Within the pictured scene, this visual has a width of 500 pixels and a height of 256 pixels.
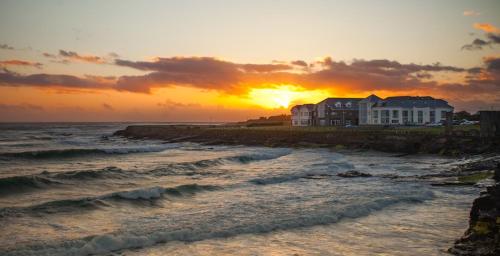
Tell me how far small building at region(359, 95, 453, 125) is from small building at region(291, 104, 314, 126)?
68.4 ft

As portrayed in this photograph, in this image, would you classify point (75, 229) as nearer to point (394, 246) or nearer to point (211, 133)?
point (394, 246)

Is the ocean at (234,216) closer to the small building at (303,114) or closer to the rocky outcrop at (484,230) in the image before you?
the rocky outcrop at (484,230)

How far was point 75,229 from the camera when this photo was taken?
541 inches

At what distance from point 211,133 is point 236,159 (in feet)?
136

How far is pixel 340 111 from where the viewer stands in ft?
316

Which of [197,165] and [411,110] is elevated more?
[411,110]

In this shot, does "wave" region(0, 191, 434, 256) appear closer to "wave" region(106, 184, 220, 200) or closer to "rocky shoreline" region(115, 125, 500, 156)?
"wave" region(106, 184, 220, 200)

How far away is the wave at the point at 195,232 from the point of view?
11.6m

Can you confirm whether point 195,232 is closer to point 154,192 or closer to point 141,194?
point 141,194

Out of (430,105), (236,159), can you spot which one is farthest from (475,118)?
(236,159)

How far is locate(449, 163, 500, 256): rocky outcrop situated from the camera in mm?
9805

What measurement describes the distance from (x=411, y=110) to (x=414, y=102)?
5.69 feet

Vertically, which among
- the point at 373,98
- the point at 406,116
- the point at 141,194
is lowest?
the point at 141,194

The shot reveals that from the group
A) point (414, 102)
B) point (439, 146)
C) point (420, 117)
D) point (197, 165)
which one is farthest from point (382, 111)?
point (197, 165)
